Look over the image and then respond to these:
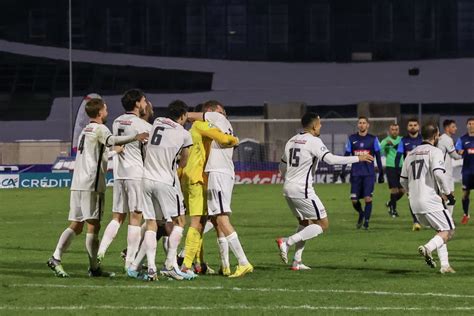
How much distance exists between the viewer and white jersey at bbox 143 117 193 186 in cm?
1459

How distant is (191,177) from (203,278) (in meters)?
1.28

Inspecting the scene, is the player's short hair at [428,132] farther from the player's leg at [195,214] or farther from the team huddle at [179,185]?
the player's leg at [195,214]

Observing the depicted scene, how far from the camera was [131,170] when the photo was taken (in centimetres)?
1506

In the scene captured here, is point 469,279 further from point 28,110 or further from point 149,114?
point 28,110

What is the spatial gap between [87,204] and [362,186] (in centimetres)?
1157

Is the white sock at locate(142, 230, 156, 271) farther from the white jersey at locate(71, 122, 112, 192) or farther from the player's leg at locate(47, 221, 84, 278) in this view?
the player's leg at locate(47, 221, 84, 278)

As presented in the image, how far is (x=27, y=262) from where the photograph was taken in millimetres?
17531

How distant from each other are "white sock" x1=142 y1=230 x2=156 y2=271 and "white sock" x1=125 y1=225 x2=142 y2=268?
32 centimetres

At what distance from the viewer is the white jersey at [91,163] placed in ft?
49.3

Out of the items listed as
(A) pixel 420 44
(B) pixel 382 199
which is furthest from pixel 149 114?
(A) pixel 420 44

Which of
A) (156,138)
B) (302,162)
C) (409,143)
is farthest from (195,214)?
(409,143)

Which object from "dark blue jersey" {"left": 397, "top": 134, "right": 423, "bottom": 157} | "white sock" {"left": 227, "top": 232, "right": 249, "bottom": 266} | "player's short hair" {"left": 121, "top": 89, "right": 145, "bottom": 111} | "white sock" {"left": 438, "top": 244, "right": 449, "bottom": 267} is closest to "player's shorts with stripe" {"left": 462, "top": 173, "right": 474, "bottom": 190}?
"dark blue jersey" {"left": 397, "top": 134, "right": 423, "bottom": 157}

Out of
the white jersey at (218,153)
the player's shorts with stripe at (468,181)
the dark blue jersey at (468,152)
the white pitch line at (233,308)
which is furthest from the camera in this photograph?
the player's shorts with stripe at (468,181)

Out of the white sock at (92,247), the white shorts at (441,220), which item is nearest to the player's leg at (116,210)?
the white sock at (92,247)
